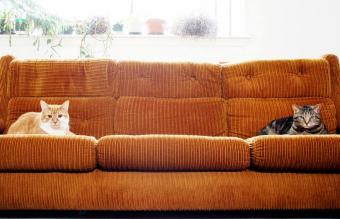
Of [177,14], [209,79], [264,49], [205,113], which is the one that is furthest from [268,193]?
[177,14]

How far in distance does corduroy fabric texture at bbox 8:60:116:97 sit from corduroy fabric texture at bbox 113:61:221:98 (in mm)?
108

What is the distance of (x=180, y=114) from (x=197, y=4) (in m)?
1.71

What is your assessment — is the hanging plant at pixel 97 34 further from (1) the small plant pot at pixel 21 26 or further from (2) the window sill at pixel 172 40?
(1) the small plant pot at pixel 21 26

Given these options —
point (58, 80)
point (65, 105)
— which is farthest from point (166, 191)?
point (58, 80)

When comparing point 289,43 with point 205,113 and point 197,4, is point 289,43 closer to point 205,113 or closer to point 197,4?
point 197,4

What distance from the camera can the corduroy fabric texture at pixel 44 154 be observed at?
1.82 metres

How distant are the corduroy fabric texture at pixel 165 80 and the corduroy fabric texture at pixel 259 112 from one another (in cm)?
19

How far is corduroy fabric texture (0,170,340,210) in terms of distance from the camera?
6.02 feet

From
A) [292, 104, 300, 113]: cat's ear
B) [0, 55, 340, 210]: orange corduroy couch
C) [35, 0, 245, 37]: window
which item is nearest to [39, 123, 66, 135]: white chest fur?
[0, 55, 340, 210]: orange corduroy couch

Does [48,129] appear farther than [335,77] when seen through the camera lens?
No

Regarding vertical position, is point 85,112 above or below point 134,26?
below

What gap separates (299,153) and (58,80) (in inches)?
65.8

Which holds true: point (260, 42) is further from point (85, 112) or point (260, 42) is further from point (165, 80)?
point (85, 112)

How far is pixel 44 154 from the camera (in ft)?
5.95
